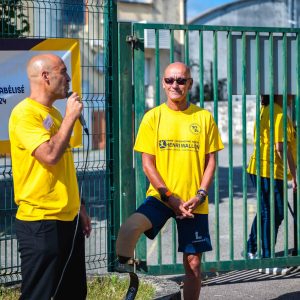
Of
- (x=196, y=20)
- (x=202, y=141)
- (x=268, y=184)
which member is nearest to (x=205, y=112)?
(x=202, y=141)

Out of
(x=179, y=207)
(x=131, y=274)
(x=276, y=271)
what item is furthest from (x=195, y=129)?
(x=276, y=271)

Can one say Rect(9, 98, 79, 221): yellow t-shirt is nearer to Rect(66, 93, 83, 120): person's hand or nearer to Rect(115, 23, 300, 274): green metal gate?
Rect(66, 93, 83, 120): person's hand

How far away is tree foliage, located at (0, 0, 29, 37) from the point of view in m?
6.28

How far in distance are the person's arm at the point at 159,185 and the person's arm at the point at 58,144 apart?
1.44m

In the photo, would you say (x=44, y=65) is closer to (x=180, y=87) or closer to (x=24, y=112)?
(x=24, y=112)

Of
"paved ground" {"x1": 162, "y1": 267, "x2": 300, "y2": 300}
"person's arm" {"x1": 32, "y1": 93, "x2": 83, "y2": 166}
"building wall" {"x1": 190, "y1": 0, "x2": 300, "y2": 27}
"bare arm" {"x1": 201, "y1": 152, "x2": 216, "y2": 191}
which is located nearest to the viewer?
"person's arm" {"x1": 32, "y1": 93, "x2": 83, "y2": 166}

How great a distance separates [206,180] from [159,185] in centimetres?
35

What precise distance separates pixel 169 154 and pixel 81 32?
191 centimetres

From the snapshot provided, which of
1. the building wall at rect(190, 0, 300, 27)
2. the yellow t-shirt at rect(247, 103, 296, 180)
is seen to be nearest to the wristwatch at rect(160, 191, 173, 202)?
the yellow t-shirt at rect(247, 103, 296, 180)

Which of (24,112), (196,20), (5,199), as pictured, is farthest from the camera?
Result: (196,20)

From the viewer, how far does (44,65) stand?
168 inches

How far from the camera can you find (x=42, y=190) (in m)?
4.23

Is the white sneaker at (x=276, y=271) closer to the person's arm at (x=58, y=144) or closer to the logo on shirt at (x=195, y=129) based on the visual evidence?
the logo on shirt at (x=195, y=129)

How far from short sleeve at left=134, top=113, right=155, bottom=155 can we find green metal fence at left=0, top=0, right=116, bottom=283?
2.80 ft
